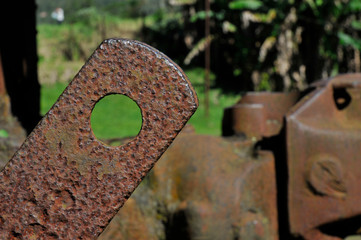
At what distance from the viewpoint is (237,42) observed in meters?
14.1

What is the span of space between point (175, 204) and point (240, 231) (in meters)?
0.29

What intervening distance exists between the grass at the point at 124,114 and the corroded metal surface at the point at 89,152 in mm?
4770

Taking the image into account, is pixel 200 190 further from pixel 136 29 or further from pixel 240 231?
pixel 136 29

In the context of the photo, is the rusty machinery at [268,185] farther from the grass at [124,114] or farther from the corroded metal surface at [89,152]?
the grass at [124,114]

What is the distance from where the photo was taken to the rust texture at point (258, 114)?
2.10m

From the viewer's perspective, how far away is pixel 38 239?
802mm

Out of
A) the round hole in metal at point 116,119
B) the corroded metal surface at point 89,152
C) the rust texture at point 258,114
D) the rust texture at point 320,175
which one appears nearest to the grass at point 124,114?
the round hole in metal at point 116,119

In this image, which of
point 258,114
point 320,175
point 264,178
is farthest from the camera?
point 258,114

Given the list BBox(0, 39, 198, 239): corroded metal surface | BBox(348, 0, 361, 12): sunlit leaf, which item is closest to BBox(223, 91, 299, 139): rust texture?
BBox(0, 39, 198, 239): corroded metal surface

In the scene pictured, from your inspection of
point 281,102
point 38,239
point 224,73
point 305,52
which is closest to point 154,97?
point 38,239

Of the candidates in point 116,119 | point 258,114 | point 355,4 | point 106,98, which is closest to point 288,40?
point 355,4

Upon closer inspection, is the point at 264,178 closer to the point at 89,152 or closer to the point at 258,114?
the point at 258,114

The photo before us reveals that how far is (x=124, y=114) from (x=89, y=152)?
28.8 ft

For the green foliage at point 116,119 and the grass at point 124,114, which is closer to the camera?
the green foliage at point 116,119
